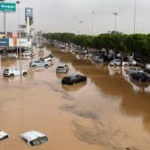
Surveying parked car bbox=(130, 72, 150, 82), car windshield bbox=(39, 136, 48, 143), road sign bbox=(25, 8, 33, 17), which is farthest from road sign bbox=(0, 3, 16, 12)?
road sign bbox=(25, 8, 33, 17)

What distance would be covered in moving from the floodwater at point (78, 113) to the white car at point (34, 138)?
33cm

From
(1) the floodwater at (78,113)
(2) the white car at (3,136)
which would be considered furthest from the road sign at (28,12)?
(2) the white car at (3,136)

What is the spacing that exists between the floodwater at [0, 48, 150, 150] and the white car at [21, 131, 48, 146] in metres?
0.33

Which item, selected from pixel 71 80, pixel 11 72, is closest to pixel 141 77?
pixel 71 80

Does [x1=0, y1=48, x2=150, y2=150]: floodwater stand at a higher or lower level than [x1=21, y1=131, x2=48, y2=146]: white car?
lower

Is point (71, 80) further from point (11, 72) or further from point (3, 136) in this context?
point (3, 136)

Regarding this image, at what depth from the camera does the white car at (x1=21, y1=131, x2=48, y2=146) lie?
20.1 m

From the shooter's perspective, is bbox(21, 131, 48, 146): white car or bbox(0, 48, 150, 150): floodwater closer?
bbox(21, 131, 48, 146): white car

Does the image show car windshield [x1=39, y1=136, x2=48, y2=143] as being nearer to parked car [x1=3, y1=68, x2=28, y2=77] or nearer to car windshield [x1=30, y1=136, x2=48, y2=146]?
car windshield [x1=30, y1=136, x2=48, y2=146]

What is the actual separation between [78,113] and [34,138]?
8571 mm

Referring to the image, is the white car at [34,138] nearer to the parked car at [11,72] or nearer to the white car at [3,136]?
the white car at [3,136]

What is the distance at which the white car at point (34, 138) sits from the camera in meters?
20.1

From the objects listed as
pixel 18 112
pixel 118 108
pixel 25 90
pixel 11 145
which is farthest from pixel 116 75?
pixel 11 145

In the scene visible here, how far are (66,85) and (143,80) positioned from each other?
440 inches
